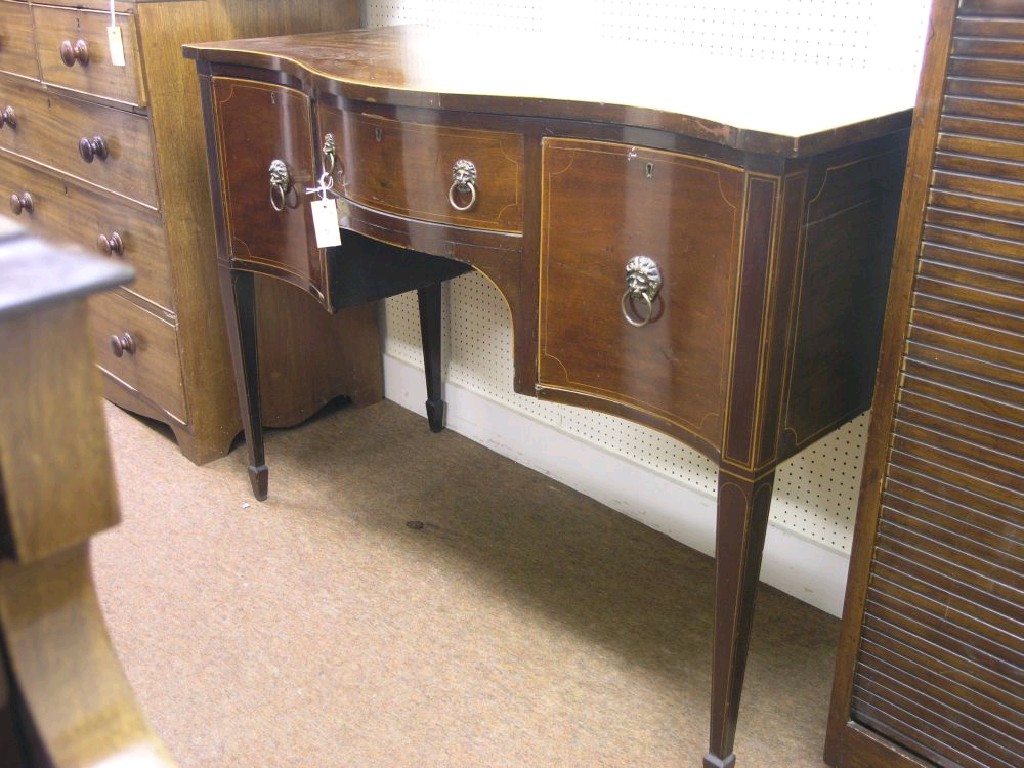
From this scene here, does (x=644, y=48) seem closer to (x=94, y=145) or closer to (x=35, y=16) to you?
(x=94, y=145)

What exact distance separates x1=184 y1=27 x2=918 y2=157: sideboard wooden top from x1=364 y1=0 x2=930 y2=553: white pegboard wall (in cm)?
6

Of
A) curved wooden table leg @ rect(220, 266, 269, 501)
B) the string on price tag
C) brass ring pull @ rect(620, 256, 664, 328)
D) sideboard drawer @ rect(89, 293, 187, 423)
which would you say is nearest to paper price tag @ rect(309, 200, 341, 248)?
the string on price tag

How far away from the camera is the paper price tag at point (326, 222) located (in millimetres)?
1735

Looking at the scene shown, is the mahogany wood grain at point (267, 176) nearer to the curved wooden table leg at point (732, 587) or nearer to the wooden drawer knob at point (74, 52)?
the wooden drawer knob at point (74, 52)

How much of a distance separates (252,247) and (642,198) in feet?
3.35

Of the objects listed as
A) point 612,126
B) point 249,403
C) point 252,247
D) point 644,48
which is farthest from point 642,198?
point 249,403

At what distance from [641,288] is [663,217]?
0.32ft

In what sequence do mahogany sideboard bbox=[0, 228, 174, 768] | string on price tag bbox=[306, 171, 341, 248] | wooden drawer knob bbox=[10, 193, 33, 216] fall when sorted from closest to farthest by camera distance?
mahogany sideboard bbox=[0, 228, 174, 768], string on price tag bbox=[306, 171, 341, 248], wooden drawer knob bbox=[10, 193, 33, 216]

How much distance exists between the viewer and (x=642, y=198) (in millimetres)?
1301

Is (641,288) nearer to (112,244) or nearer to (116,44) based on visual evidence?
(116,44)

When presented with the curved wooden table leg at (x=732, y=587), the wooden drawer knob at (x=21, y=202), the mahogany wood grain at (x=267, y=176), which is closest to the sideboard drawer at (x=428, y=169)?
the mahogany wood grain at (x=267, y=176)

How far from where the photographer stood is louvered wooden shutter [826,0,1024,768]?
3.66 ft

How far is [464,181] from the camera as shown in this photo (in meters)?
1.49

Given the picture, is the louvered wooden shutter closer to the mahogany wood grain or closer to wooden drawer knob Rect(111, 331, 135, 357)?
the mahogany wood grain
